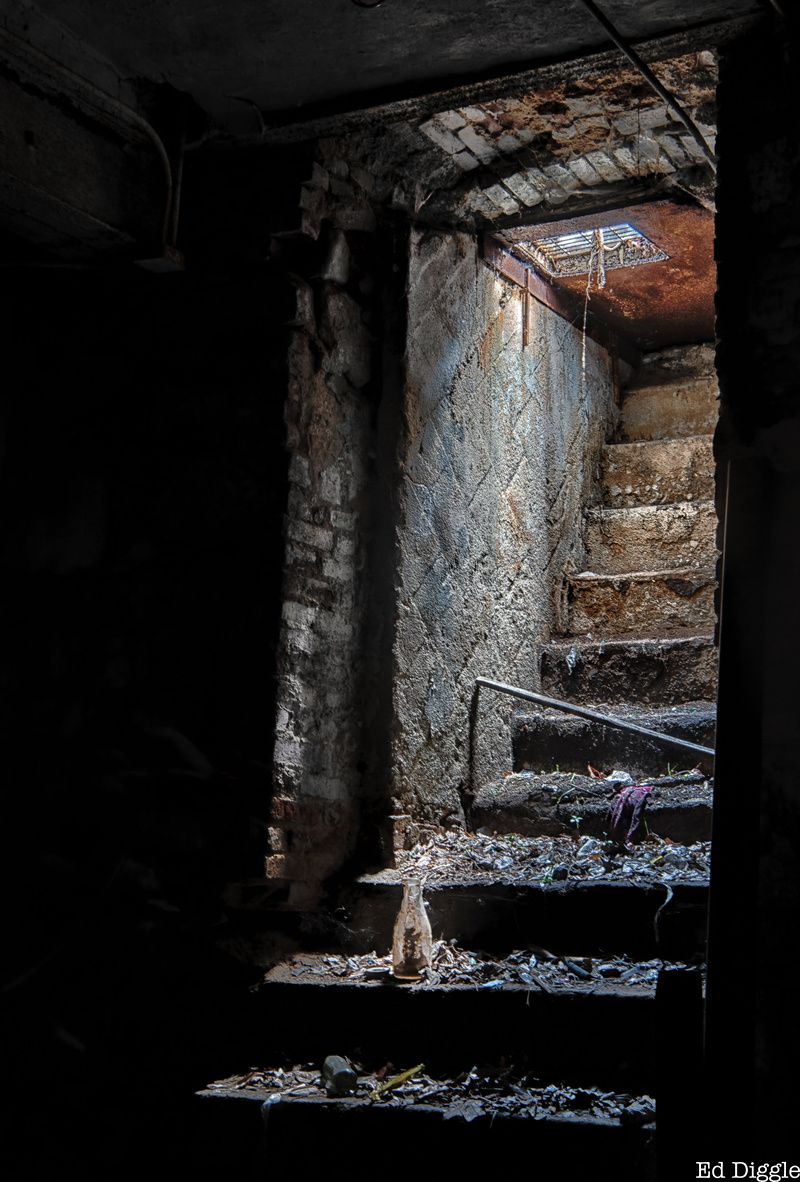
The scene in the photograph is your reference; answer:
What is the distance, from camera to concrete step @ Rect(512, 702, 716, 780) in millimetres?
3695

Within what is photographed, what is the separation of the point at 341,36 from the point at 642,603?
8.61ft

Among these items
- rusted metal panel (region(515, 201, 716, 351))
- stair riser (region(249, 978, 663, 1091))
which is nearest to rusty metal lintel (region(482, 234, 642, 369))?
rusted metal panel (region(515, 201, 716, 351))

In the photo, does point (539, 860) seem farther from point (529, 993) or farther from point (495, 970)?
point (529, 993)

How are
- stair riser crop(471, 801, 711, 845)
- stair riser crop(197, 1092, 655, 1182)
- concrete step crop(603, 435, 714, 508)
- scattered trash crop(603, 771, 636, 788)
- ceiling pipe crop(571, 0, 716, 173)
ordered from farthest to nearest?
concrete step crop(603, 435, 714, 508), scattered trash crop(603, 771, 636, 788), stair riser crop(471, 801, 711, 845), ceiling pipe crop(571, 0, 716, 173), stair riser crop(197, 1092, 655, 1182)

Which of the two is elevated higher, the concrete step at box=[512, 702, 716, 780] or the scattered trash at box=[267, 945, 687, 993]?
the concrete step at box=[512, 702, 716, 780]

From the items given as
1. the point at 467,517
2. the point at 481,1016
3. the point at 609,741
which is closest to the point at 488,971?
the point at 481,1016

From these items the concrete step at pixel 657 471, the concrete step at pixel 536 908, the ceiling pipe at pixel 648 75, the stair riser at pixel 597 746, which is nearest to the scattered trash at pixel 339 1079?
the concrete step at pixel 536 908

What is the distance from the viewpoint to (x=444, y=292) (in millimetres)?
3664

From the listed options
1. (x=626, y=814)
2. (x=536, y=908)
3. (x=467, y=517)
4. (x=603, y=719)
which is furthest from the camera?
(x=467, y=517)

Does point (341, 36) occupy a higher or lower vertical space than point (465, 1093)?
higher

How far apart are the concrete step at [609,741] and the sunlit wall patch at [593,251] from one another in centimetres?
190

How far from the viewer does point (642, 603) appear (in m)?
4.52

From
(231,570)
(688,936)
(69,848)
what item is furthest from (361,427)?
(688,936)

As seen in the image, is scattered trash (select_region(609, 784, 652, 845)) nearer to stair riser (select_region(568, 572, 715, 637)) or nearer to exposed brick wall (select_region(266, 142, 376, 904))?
exposed brick wall (select_region(266, 142, 376, 904))
